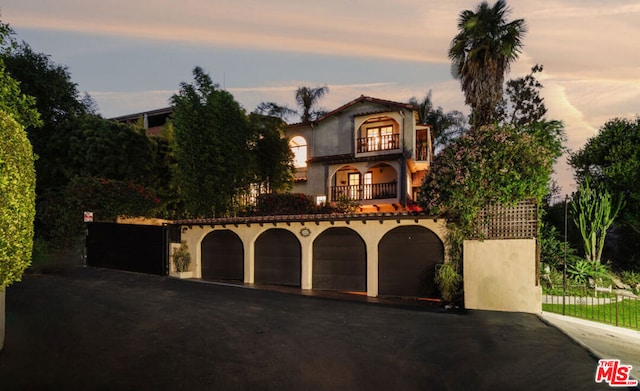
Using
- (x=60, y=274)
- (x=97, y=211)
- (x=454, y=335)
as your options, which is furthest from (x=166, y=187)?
(x=454, y=335)

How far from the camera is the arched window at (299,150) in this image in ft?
90.4

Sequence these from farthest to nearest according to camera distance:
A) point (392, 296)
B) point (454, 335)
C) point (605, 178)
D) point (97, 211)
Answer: point (97, 211) < point (605, 178) < point (392, 296) < point (454, 335)

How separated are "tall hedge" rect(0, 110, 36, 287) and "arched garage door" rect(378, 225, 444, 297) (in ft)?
35.6

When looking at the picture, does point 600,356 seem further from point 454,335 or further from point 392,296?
point 392,296

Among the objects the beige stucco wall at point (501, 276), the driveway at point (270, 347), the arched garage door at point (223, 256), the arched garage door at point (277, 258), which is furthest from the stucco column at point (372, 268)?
the arched garage door at point (223, 256)

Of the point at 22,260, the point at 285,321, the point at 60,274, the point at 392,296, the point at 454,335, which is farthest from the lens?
the point at 60,274

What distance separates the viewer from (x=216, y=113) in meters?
20.6

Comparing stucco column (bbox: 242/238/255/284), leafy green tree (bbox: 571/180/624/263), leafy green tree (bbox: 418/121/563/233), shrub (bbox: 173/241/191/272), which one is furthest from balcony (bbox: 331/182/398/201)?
leafy green tree (bbox: 418/121/563/233)

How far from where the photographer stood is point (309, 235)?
15672 millimetres

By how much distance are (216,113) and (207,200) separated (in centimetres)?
479

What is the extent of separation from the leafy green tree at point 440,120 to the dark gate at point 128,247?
1065 inches

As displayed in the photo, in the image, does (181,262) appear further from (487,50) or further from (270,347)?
(487,50)

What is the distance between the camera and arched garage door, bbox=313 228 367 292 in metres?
14.7

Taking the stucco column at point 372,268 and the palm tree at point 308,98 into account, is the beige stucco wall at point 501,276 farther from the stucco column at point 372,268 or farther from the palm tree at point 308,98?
the palm tree at point 308,98
